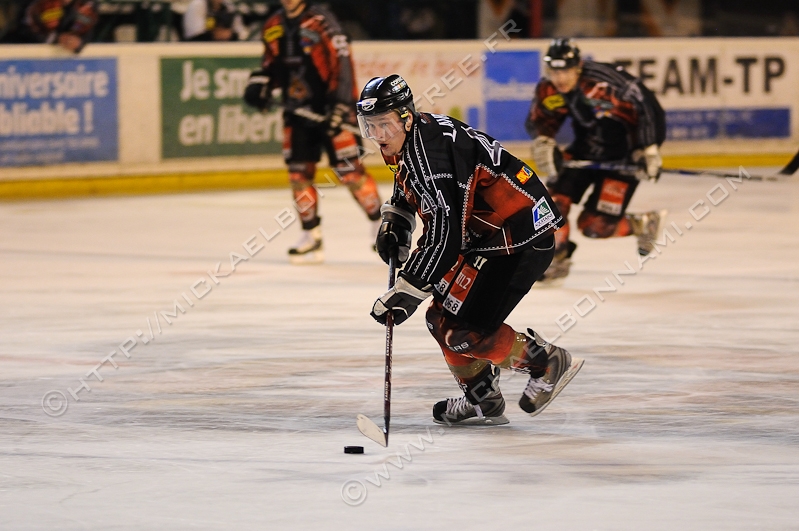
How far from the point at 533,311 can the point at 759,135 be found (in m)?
7.51

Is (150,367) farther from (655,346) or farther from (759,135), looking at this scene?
(759,135)

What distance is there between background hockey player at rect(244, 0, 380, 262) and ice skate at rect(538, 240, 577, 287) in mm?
1485

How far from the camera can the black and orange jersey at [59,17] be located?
450 inches

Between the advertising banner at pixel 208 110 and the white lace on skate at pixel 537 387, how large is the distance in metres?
7.53

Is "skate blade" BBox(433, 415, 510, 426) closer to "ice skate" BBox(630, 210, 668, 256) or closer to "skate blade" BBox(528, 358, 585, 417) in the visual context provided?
"skate blade" BBox(528, 358, 585, 417)

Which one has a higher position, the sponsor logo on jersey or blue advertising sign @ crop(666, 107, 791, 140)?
the sponsor logo on jersey

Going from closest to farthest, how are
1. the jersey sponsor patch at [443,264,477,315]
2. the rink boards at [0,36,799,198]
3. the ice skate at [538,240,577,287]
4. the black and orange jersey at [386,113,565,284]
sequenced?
the black and orange jersey at [386,113,565,284] → the jersey sponsor patch at [443,264,477,315] → the ice skate at [538,240,577,287] → the rink boards at [0,36,799,198]

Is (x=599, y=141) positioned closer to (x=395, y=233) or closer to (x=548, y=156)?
(x=548, y=156)

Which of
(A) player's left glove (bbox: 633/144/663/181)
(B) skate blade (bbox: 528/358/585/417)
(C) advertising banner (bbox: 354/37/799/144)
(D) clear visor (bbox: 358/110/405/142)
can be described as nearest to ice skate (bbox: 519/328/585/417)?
(B) skate blade (bbox: 528/358/585/417)

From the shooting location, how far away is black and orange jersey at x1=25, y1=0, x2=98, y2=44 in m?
11.4

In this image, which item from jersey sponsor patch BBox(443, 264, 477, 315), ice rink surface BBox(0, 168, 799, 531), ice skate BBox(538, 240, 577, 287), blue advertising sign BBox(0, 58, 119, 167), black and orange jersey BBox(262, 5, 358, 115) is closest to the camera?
ice rink surface BBox(0, 168, 799, 531)

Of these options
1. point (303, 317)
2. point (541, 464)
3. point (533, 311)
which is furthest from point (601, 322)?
point (541, 464)

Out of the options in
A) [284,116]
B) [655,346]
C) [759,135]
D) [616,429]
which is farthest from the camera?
[759,135]

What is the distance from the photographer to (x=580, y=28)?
48.2 ft
